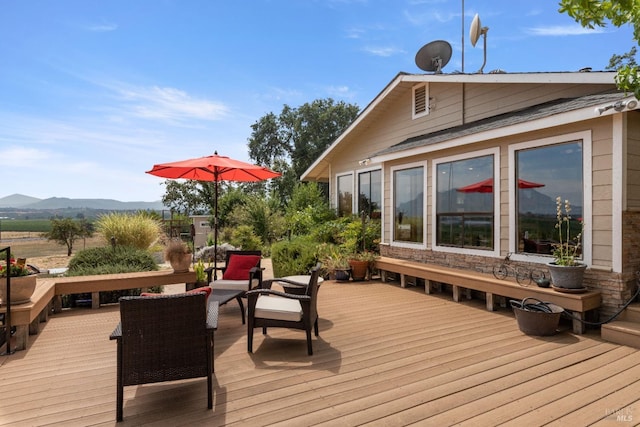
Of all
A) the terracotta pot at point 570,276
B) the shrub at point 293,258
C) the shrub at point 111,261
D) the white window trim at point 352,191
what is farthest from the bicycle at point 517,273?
the shrub at point 111,261

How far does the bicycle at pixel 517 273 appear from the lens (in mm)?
4930

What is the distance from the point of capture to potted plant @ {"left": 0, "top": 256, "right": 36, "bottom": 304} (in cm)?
370

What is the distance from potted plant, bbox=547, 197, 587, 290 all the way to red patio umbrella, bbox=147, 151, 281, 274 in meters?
4.51

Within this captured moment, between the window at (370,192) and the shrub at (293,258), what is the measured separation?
2.13 m

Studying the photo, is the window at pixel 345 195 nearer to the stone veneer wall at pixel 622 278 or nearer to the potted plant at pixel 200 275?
the potted plant at pixel 200 275

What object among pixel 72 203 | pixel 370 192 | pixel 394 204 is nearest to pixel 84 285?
pixel 394 204

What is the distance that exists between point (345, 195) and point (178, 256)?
6483 mm

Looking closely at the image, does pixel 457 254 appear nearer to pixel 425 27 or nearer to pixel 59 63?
pixel 425 27

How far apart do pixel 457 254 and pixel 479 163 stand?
5.47ft

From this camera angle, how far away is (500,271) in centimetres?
542

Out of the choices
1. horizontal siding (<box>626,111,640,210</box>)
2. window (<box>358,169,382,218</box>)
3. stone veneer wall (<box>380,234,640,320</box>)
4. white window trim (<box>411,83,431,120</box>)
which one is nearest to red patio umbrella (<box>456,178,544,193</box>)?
horizontal siding (<box>626,111,640,210</box>)

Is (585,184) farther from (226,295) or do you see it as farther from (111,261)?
(111,261)

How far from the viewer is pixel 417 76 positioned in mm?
7840

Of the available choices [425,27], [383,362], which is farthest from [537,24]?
[383,362]
